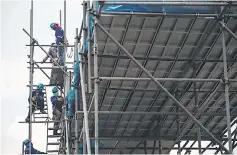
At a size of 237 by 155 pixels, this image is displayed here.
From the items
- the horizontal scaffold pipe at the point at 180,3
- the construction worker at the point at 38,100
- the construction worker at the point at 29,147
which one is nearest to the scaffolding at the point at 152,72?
the horizontal scaffold pipe at the point at 180,3

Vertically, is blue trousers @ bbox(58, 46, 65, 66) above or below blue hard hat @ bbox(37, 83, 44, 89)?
above

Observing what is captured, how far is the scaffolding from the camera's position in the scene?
49.0ft

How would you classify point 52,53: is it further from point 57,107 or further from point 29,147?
point 29,147

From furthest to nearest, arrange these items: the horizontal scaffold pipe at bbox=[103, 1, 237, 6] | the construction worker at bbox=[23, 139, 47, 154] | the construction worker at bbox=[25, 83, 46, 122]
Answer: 1. the construction worker at bbox=[25, 83, 46, 122]
2. the construction worker at bbox=[23, 139, 47, 154]
3. the horizontal scaffold pipe at bbox=[103, 1, 237, 6]

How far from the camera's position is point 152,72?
17547 mm

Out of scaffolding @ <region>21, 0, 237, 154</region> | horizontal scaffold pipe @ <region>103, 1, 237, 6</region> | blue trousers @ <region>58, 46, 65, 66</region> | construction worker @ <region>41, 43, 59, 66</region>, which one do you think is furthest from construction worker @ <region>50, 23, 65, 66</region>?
horizontal scaffold pipe @ <region>103, 1, 237, 6</region>

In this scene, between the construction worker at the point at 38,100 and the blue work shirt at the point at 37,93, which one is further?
the blue work shirt at the point at 37,93

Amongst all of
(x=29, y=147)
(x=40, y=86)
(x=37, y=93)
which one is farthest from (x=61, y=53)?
(x=29, y=147)

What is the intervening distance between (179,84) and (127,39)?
3.14 metres

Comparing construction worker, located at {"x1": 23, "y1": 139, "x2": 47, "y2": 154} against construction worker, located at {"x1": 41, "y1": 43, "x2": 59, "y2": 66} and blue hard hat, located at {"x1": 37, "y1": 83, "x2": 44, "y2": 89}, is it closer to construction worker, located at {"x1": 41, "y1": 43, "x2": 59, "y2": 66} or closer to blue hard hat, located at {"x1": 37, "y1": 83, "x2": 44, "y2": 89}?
blue hard hat, located at {"x1": 37, "y1": 83, "x2": 44, "y2": 89}

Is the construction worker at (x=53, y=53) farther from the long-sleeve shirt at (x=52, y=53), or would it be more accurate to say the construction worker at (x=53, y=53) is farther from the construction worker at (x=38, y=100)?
the construction worker at (x=38, y=100)

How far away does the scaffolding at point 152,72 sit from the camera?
49.0ft

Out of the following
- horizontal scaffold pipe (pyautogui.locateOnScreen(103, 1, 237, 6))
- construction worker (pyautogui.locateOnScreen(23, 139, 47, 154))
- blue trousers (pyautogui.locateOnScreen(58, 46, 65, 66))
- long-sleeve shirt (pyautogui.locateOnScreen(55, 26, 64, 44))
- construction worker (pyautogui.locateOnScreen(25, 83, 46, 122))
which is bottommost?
construction worker (pyautogui.locateOnScreen(23, 139, 47, 154))

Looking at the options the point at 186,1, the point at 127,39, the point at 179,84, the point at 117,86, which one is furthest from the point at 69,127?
the point at 186,1
